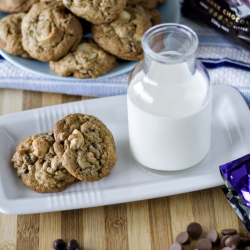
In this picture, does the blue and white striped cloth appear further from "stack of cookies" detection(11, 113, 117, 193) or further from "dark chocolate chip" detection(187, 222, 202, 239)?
"dark chocolate chip" detection(187, 222, 202, 239)

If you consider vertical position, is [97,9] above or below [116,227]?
above

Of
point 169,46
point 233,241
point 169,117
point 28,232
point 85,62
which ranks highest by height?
point 169,46

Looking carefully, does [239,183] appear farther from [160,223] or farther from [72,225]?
[72,225]

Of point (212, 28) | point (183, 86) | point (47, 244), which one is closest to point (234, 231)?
point (183, 86)

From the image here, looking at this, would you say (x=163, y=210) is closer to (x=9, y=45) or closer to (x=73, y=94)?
(x=73, y=94)

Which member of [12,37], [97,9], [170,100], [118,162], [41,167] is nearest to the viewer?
[170,100]

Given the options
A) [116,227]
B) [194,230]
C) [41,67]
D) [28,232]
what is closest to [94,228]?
[116,227]
